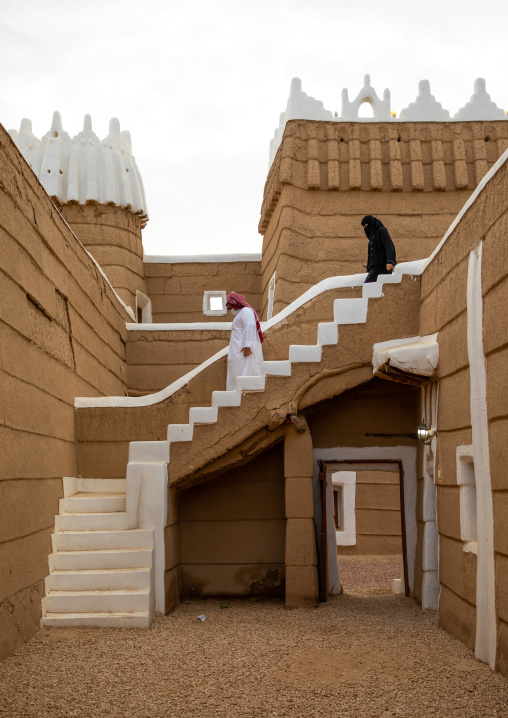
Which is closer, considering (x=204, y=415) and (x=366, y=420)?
(x=204, y=415)

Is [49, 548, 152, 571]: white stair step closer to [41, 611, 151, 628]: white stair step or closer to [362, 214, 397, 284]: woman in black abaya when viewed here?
[41, 611, 151, 628]: white stair step

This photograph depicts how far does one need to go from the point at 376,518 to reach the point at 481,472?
11.8m

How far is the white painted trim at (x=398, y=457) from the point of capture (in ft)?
31.1

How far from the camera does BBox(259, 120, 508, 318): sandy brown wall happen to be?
1306 cm

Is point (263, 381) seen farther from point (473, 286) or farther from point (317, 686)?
point (317, 686)

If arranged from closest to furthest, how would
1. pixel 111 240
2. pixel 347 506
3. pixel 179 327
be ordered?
pixel 179 327
pixel 111 240
pixel 347 506

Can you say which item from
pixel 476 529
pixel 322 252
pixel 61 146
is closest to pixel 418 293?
pixel 476 529

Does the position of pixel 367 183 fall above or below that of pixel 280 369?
above

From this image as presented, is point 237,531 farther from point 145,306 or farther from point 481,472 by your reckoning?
point 145,306

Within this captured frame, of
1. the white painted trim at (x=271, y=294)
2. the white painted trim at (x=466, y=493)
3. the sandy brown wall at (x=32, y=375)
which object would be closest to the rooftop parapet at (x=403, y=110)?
the white painted trim at (x=271, y=294)

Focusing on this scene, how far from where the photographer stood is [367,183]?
523 inches

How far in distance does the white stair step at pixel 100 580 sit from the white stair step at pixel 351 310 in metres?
3.49

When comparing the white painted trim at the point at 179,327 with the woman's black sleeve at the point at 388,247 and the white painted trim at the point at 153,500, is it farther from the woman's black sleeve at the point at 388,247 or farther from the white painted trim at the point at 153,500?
the white painted trim at the point at 153,500

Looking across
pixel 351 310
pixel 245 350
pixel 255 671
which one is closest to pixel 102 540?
pixel 255 671
